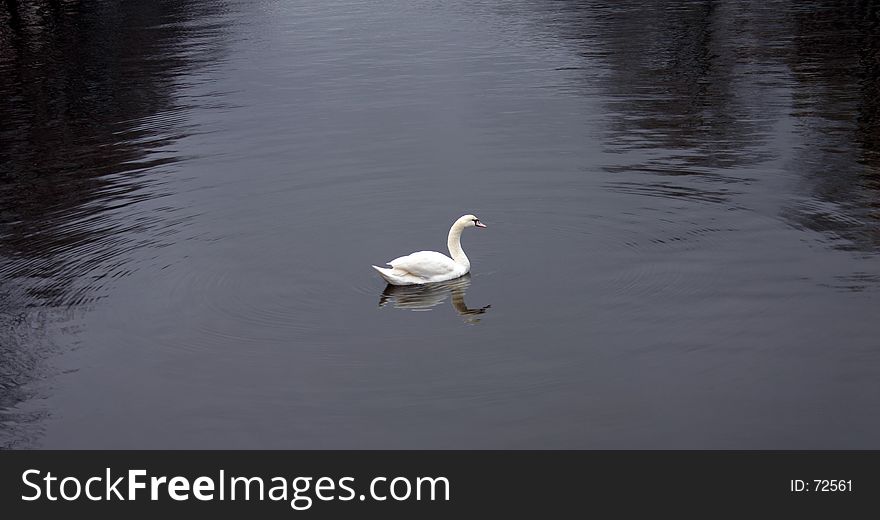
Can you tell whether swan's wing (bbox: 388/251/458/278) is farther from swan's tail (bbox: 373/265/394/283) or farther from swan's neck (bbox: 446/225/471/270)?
swan's neck (bbox: 446/225/471/270)

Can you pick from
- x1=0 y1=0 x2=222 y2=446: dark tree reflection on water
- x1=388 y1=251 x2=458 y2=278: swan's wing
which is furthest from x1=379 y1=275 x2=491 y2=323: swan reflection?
x1=0 y1=0 x2=222 y2=446: dark tree reflection on water

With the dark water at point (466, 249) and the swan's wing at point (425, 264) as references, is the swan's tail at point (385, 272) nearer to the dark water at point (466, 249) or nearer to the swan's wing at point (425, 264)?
the swan's wing at point (425, 264)

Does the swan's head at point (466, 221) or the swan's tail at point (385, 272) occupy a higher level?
the swan's head at point (466, 221)

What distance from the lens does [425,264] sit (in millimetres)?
18516

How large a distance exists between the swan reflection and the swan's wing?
20 centimetres

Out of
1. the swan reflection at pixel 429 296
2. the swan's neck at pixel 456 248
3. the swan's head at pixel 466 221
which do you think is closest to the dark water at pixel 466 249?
the swan reflection at pixel 429 296

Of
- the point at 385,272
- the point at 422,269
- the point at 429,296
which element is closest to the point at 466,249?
the point at 422,269

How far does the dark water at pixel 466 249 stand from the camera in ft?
47.8

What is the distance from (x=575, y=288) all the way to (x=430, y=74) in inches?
764

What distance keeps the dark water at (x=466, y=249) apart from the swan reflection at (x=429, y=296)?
0.06 metres

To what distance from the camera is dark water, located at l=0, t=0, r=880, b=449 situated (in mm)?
14570

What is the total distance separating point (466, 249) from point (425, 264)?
205 cm
